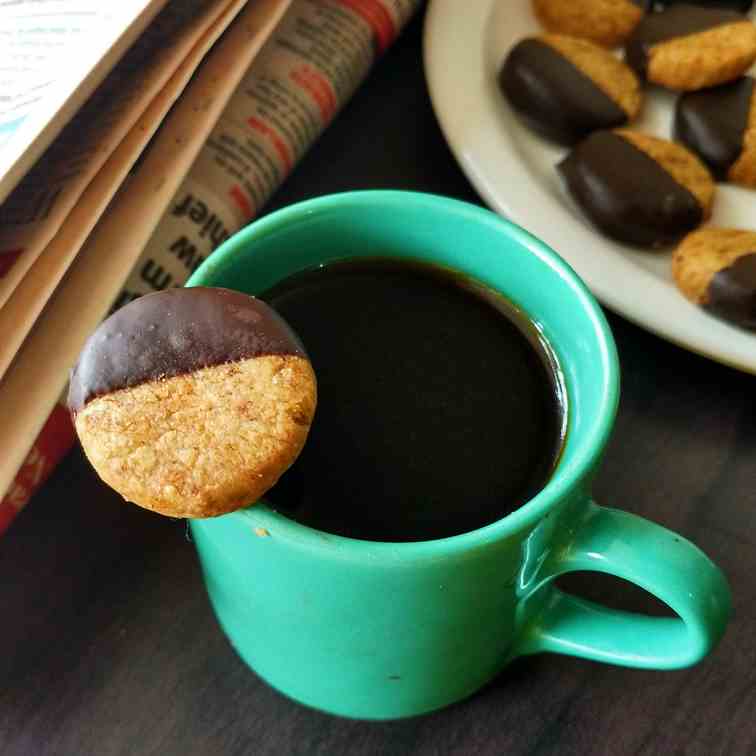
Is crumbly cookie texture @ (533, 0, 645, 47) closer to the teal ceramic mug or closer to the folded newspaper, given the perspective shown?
the folded newspaper

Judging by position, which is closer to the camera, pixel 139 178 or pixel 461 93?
pixel 139 178

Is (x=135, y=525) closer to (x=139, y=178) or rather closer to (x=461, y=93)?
(x=139, y=178)

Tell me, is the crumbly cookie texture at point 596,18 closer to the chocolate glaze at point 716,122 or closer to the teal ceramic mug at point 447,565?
the chocolate glaze at point 716,122

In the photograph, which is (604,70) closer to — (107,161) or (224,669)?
(107,161)

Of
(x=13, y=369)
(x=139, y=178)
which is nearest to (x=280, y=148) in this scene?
(x=139, y=178)

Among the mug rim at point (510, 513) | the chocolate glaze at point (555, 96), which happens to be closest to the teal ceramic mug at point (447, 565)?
the mug rim at point (510, 513)

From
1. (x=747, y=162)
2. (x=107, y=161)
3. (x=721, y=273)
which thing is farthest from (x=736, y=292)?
(x=107, y=161)

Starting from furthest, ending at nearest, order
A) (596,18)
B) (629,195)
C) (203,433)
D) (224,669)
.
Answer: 1. (596,18)
2. (629,195)
3. (224,669)
4. (203,433)
